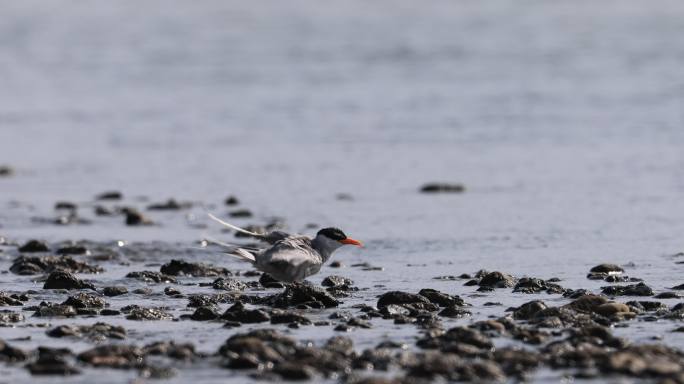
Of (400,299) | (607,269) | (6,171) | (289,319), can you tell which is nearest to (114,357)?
(289,319)

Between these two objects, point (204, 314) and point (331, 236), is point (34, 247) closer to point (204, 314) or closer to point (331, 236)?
point (331, 236)

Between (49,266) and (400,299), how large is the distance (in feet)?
15.6

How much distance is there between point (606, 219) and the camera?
750 inches

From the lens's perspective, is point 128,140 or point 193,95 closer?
point 128,140

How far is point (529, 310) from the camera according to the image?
1199 cm

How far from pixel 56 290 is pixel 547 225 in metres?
7.44

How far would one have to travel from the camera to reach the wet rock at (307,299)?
1282 centimetres

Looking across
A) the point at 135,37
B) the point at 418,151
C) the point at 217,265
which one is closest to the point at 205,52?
the point at 135,37

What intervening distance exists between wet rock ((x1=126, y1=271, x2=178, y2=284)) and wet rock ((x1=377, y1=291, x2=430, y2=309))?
9.45 ft

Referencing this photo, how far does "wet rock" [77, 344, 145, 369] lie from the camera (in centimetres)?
1017

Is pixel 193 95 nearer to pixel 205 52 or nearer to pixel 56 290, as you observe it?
pixel 205 52

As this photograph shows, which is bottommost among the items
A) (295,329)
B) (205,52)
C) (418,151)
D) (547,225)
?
(295,329)

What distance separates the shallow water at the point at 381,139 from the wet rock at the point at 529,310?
0.40 meters

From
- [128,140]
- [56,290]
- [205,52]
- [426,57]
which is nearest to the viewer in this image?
[56,290]
